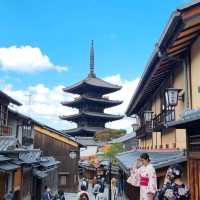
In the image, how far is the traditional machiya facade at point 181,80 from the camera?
317 inches

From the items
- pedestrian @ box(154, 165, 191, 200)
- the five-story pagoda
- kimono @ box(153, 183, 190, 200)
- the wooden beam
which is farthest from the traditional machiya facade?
the five-story pagoda

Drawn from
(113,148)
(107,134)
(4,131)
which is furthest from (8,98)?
(107,134)

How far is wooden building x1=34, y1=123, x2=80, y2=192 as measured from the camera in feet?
119

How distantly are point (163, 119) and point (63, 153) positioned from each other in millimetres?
23538

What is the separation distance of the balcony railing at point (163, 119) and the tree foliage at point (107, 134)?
1614 inches

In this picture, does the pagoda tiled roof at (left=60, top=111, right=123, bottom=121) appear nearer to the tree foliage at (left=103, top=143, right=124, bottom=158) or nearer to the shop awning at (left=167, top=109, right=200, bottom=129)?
the tree foliage at (left=103, top=143, right=124, bottom=158)

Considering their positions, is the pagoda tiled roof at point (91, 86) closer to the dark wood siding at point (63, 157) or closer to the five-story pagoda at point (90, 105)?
the five-story pagoda at point (90, 105)

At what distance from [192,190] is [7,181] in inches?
388

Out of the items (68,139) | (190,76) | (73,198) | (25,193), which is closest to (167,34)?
(190,76)

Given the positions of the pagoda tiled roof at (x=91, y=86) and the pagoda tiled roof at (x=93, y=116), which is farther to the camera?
the pagoda tiled roof at (x=91, y=86)

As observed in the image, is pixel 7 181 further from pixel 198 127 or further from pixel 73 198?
pixel 73 198

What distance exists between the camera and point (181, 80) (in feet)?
39.8

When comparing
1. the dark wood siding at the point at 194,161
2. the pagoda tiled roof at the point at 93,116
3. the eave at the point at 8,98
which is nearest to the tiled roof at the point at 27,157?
the eave at the point at 8,98

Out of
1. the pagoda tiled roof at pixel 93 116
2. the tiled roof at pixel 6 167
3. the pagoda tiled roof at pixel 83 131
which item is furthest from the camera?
the pagoda tiled roof at pixel 83 131
